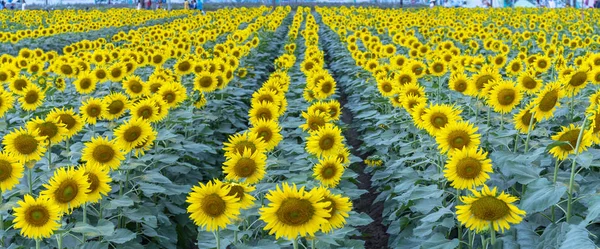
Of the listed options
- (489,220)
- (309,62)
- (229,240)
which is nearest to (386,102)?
(309,62)

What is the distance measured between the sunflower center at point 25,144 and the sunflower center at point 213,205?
5.00 ft

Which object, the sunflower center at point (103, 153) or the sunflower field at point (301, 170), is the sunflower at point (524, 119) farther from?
the sunflower center at point (103, 153)

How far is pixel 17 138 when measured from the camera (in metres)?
4.02

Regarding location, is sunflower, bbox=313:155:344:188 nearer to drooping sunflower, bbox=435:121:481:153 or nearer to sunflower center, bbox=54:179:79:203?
drooping sunflower, bbox=435:121:481:153

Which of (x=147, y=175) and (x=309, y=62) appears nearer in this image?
(x=147, y=175)

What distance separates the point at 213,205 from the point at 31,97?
146 inches

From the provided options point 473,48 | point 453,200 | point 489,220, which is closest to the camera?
point 489,220

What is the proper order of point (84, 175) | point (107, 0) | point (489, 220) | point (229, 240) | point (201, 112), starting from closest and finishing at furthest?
point (489, 220) < point (84, 175) < point (229, 240) < point (201, 112) < point (107, 0)

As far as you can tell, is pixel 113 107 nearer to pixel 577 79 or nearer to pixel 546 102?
pixel 546 102

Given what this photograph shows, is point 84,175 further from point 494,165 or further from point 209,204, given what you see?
point 494,165

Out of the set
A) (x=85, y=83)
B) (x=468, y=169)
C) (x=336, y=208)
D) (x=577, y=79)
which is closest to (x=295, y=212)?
(x=336, y=208)

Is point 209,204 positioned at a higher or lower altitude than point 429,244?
higher

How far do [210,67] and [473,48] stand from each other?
5.60 meters

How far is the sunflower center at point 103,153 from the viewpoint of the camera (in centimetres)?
409
